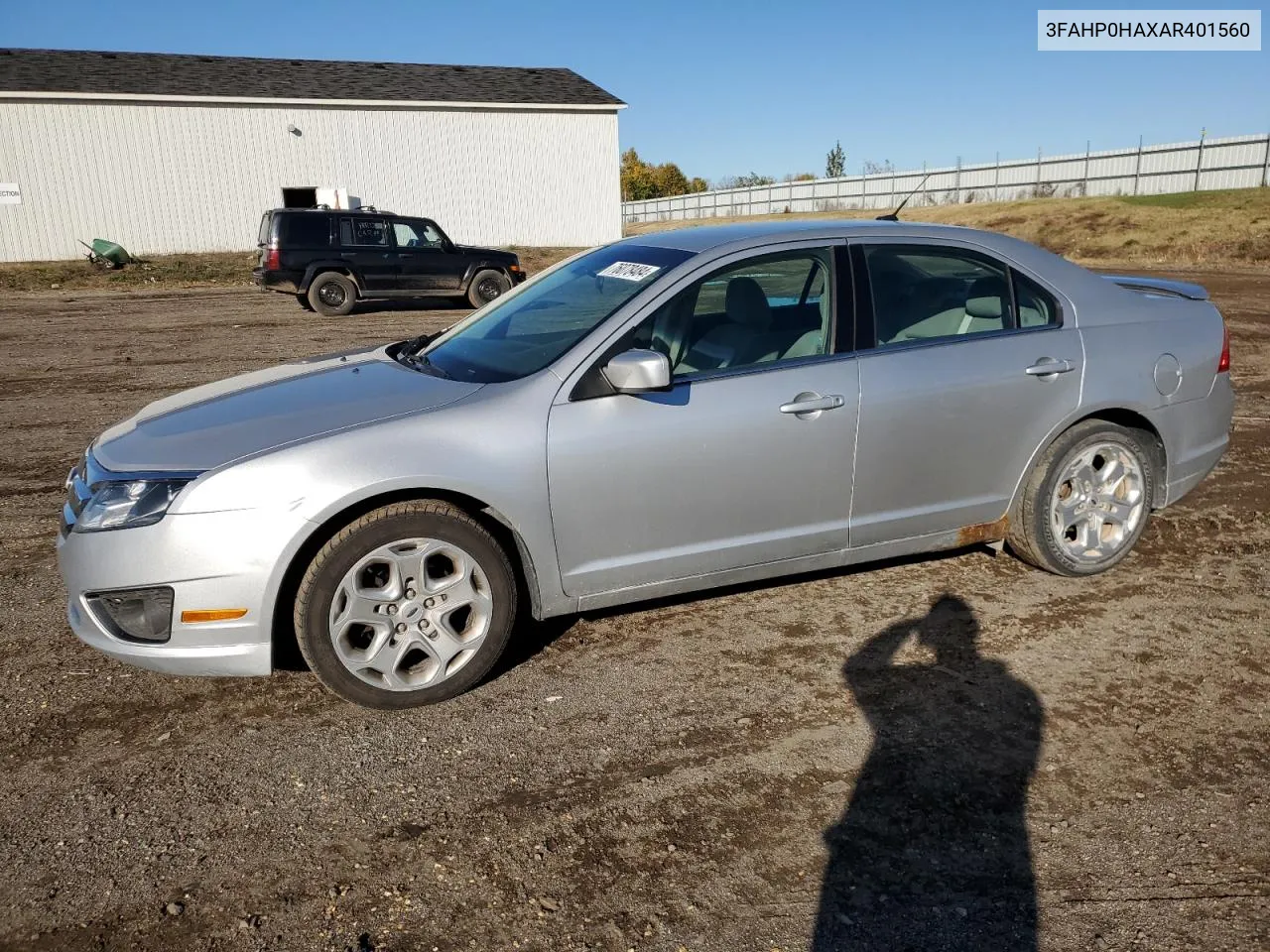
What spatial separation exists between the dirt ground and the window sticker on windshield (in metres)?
1.48

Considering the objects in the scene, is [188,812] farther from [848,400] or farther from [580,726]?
[848,400]

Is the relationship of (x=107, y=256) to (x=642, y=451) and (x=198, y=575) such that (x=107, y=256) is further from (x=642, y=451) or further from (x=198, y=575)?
(x=642, y=451)

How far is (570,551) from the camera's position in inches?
145

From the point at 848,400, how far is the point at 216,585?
2.46 meters

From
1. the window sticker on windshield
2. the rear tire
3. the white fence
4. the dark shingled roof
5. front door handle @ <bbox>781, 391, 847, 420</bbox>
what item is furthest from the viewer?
the white fence

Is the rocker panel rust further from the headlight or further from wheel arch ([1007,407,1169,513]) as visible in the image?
the headlight

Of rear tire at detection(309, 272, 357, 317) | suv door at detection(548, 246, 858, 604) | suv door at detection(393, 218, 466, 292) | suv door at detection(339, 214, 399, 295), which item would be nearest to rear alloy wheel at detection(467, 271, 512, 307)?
suv door at detection(393, 218, 466, 292)

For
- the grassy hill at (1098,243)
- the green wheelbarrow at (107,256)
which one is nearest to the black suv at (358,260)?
the grassy hill at (1098,243)

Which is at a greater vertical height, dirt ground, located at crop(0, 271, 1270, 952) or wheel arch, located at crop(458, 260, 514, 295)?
wheel arch, located at crop(458, 260, 514, 295)

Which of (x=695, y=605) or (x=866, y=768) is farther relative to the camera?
(x=695, y=605)

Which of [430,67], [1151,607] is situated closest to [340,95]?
[430,67]

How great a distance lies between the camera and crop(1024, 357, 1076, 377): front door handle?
4344mm

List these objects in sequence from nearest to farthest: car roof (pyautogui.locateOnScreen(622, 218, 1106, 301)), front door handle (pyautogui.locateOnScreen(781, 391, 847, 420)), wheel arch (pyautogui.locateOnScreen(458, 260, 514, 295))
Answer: front door handle (pyautogui.locateOnScreen(781, 391, 847, 420)) → car roof (pyautogui.locateOnScreen(622, 218, 1106, 301)) → wheel arch (pyautogui.locateOnScreen(458, 260, 514, 295))

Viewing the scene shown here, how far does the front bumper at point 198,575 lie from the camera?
3.23 metres
